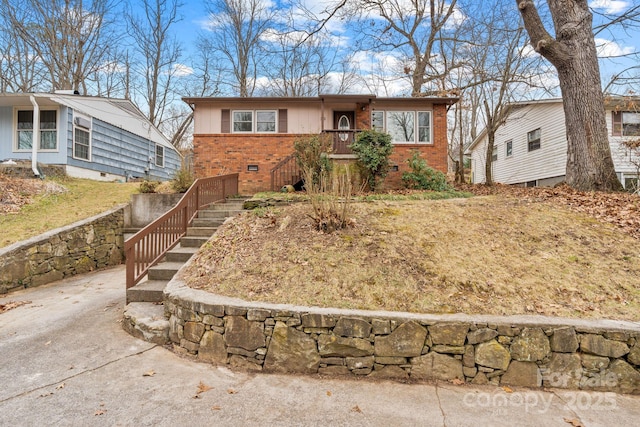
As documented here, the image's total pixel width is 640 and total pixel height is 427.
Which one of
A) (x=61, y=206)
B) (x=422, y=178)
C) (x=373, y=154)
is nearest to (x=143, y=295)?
(x=61, y=206)

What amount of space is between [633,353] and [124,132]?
1887cm

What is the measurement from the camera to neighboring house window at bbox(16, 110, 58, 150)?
12766 mm

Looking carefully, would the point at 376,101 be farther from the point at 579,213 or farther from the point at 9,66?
the point at 9,66

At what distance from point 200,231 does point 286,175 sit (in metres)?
5.82

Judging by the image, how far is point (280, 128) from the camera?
12828 millimetres

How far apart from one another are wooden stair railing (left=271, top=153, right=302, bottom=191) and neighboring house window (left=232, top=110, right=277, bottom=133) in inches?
65.7

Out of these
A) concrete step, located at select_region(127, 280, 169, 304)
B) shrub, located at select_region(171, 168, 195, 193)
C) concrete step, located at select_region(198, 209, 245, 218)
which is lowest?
concrete step, located at select_region(127, 280, 169, 304)

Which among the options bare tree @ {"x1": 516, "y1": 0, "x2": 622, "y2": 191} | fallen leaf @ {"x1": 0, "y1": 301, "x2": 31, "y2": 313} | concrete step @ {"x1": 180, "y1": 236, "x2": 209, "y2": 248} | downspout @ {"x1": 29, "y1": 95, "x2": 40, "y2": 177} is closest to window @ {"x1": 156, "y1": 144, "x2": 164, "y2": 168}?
downspout @ {"x1": 29, "y1": 95, "x2": 40, "y2": 177}

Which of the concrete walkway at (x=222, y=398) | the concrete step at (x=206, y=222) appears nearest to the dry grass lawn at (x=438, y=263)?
the concrete walkway at (x=222, y=398)

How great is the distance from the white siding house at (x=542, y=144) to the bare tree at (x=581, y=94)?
21.0 ft

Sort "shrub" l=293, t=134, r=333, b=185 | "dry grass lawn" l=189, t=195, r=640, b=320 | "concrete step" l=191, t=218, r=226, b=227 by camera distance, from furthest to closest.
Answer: "shrub" l=293, t=134, r=333, b=185 < "concrete step" l=191, t=218, r=226, b=227 < "dry grass lawn" l=189, t=195, r=640, b=320

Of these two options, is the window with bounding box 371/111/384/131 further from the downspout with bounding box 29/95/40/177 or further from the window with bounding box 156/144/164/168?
the window with bounding box 156/144/164/168

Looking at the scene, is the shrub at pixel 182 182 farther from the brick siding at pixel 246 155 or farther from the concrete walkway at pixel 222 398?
the concrete walkway at pixel 222 398

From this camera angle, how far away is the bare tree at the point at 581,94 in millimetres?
7629
